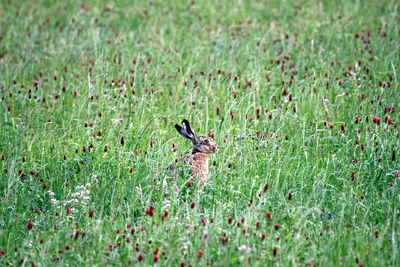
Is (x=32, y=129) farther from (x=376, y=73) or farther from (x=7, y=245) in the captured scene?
(x=376, y=73)

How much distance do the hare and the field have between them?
12cm

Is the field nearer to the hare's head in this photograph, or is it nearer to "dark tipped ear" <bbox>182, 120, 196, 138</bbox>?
the hare's head

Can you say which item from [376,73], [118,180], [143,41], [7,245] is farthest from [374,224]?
[143,41]

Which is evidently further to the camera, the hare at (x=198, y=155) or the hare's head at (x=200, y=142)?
the hare's head at (x=200, y=142)

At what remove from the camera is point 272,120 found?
6320mm

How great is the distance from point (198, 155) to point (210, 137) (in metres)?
0.65

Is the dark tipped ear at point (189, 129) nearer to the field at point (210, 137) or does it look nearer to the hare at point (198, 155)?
the hare at point (198, 155)

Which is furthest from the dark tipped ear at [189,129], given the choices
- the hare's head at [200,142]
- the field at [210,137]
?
the field at [210,137]

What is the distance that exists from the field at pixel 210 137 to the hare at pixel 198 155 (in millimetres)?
120

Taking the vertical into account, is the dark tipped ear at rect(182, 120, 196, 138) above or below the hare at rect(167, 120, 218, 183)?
above

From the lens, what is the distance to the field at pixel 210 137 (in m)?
4.40

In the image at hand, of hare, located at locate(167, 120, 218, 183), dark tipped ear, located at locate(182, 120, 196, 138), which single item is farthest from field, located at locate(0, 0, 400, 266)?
dark tipped ear, located at locate(182, 120, 196, 138)

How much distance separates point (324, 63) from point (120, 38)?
13.0ft

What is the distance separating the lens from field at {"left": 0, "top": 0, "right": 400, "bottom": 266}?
4.40 metres
